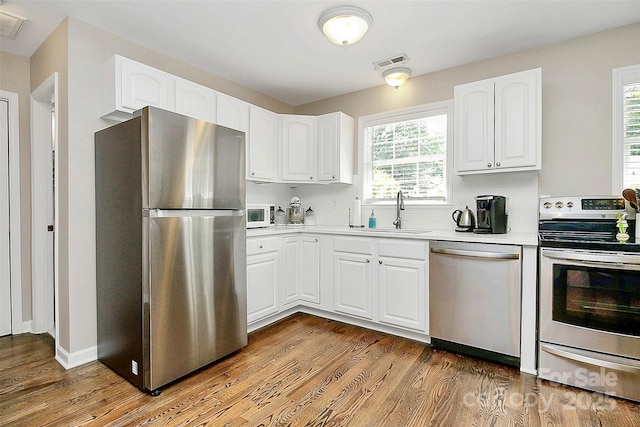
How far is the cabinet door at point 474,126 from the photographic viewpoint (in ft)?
8.69

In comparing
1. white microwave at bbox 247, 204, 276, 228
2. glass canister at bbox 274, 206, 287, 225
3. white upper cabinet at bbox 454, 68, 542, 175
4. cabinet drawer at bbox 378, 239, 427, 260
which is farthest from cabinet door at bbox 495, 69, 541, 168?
glass canister at bbox 274, 206, 287, 225

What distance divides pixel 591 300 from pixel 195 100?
10.8ft

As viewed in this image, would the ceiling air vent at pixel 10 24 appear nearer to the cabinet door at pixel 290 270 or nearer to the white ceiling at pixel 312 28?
the white ceiling at pixel 312 28

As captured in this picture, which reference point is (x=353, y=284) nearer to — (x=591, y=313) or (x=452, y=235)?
(x=452, y=235)

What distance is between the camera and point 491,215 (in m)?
2.62

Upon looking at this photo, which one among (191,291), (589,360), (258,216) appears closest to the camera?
(589,360)

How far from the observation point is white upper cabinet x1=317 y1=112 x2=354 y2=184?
142 inches

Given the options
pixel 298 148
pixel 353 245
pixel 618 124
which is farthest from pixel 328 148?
pixel 618 124

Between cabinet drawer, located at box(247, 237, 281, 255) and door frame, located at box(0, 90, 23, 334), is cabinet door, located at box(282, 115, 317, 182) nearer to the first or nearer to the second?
cabinet drawer, located at box(247, 237, 281, 255)

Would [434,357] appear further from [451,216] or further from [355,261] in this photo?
[451,216]

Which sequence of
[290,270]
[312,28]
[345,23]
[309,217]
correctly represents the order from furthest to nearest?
1. [309,217]
2. [290,270]
3. [312,28]
4. [345,23]

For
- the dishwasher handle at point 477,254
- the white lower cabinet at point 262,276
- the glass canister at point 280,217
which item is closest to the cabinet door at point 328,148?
the glass canister at point 280,217

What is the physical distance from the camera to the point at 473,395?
6.36ft

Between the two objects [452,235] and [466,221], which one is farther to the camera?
[466,221]
